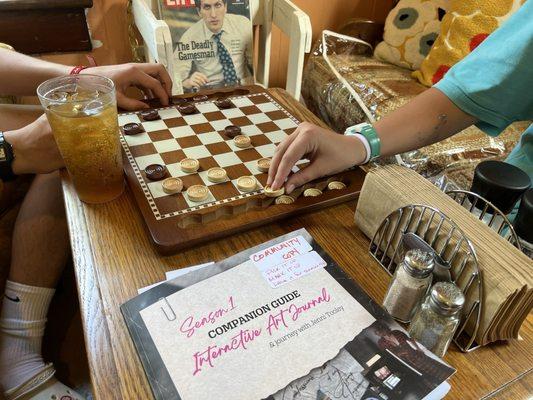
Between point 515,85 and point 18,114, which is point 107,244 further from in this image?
point 515,85

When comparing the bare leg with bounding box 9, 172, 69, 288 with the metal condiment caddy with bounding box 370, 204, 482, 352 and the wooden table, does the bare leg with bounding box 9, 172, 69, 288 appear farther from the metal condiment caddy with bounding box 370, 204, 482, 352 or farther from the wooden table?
the metal condiment caddy with bounding box 370, 204, 482, 352

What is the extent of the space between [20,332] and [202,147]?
695 mm

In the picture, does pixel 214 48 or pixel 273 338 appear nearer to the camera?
pixel 273 338

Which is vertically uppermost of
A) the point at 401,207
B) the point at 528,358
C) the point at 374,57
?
the point at 401,207

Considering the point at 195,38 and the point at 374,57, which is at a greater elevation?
the point at 195,38

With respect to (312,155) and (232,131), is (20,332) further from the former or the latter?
(312,155)

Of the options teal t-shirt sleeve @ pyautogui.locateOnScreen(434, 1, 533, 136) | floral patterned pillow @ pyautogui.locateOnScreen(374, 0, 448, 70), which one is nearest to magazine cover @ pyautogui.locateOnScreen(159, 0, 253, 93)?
floral patterned pillow @ pyautogui.locateOnScreen(374, 0, 448, 70)

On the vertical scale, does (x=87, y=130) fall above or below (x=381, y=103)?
above

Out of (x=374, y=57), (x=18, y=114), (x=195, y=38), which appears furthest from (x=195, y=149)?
(x=374, y=57)

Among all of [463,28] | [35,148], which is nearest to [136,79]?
[35,148]

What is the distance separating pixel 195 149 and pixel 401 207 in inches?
21.2

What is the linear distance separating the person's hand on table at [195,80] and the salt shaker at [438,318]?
4.70 ft

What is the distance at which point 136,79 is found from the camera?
43.7 inches

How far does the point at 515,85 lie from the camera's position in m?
0.91
